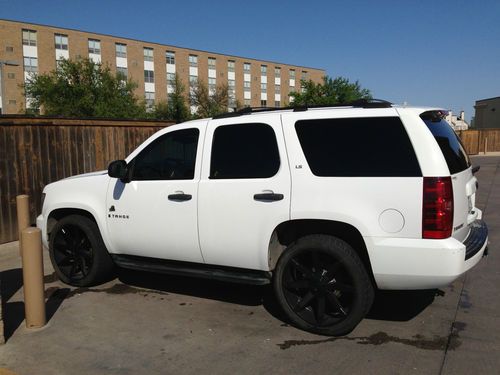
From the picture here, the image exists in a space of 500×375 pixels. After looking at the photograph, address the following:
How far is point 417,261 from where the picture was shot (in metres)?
3.63

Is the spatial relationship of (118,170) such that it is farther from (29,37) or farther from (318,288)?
(29,37)

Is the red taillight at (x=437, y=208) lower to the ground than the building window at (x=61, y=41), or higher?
lower

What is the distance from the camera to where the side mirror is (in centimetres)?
494

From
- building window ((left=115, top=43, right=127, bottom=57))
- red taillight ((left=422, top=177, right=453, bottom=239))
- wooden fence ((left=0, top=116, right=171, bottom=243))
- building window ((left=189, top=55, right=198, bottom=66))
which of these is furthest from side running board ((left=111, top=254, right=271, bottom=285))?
building window ((left=189, top=55, right=198, bottom=66))

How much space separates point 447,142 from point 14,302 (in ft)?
15.4

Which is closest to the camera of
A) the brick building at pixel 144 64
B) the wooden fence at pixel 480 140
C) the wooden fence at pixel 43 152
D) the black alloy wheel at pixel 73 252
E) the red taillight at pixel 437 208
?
the red taillight at pixel 437 208

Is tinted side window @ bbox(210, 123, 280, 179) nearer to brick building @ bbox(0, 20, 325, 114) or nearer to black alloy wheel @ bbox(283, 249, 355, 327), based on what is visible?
black alloy wheel @ bbox(283, 249, 355, 327)

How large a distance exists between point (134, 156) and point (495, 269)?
4707mm

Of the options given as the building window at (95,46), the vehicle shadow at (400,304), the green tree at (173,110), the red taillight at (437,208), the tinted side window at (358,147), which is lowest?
the vehicle shadow at (400,304)

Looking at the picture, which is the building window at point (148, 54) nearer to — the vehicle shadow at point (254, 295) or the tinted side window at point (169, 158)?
the vehicle shadow at point (254, 295)

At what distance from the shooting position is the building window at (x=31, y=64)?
174 feet

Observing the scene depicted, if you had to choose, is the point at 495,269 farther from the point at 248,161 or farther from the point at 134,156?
the point at 134,156

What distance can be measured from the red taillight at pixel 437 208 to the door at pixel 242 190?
44.7 inches

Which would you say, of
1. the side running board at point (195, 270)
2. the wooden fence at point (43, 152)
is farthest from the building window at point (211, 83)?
the side running board at point (195, 270)
